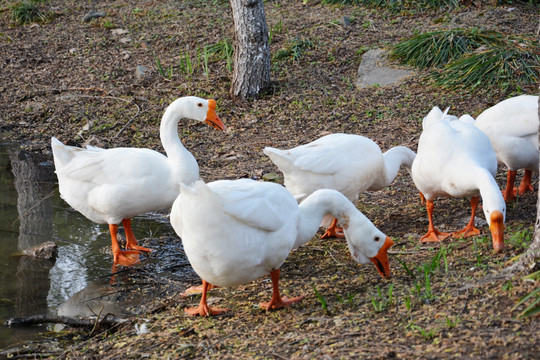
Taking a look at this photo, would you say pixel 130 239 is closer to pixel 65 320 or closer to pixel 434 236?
pixel 65 320

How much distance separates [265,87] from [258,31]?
84 cm

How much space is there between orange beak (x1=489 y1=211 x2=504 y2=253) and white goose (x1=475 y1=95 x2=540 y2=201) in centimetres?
160

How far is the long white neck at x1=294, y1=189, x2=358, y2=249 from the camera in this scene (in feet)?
15.1

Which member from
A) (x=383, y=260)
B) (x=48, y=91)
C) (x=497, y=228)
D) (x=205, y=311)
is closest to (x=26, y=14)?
(x=48, y=91)

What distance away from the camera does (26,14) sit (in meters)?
13.6

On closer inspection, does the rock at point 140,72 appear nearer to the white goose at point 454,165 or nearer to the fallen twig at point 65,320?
the white goose at point 454,165

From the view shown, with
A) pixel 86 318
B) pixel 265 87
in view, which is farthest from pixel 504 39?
pixel 86 318

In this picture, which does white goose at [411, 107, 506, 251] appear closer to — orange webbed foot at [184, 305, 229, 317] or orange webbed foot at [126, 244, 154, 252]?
orange webbed foot at [184, 305, 229, 317]

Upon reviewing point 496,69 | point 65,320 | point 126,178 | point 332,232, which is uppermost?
point 126,178

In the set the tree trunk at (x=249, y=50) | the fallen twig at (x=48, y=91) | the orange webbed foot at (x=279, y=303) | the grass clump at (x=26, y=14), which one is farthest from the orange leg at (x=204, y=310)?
the grass clump at (x=26, y=14)

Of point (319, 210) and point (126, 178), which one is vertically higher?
point (126, 178)

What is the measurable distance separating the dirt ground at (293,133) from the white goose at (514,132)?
0.38 m

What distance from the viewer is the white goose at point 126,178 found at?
5.60 metres

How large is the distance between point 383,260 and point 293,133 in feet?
12.8
